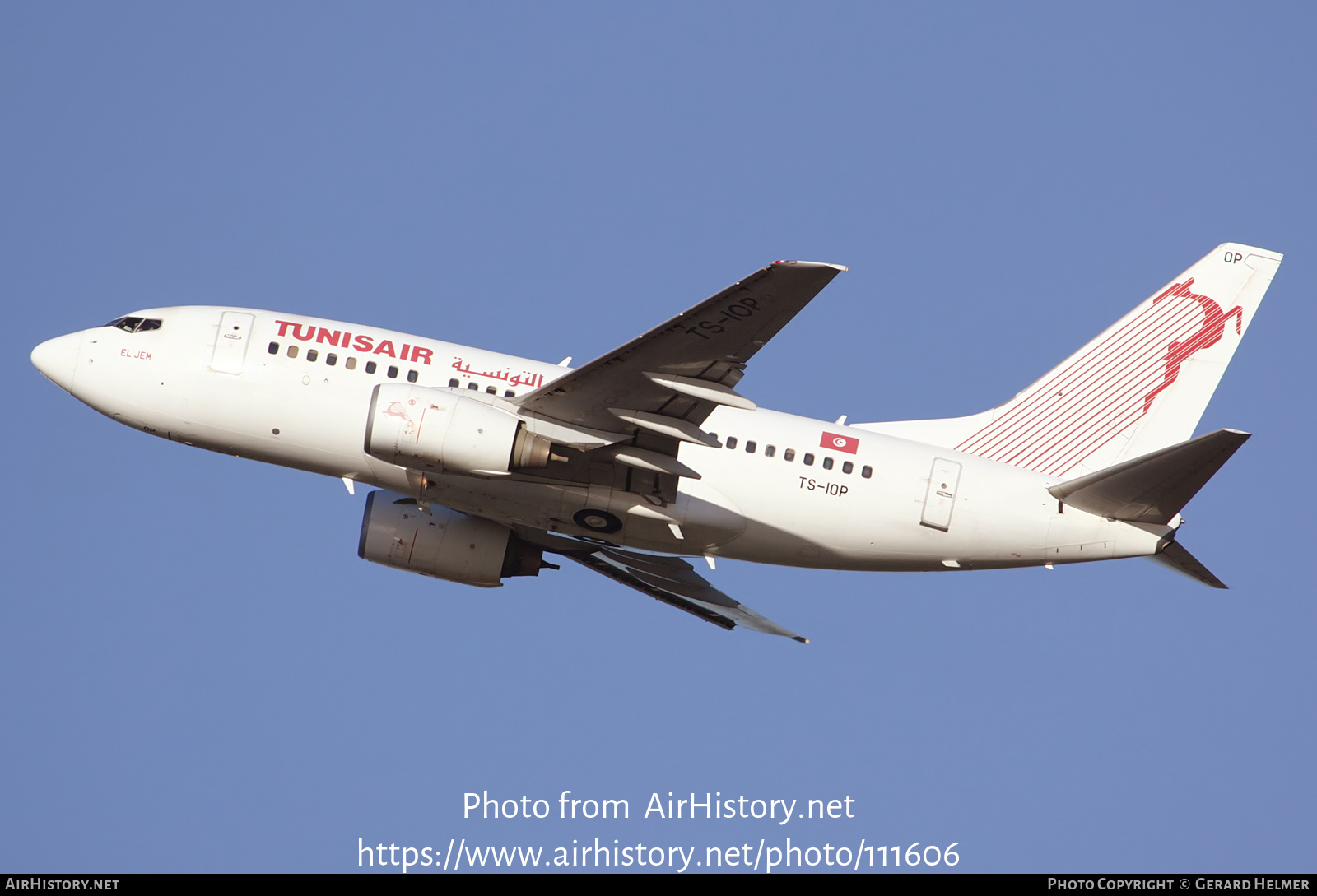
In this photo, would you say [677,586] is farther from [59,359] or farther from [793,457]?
[59,359]

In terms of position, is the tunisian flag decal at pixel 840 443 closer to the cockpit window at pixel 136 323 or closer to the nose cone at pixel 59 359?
the cockpit window at pixel 136 323

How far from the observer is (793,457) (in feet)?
103

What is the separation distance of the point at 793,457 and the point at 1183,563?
9.70 metres

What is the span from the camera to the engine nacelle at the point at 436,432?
28328mm

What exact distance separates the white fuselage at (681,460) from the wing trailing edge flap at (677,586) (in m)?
4.84

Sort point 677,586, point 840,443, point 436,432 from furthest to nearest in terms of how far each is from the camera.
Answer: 1. point 677,586
2. point 840,443
3. point 436,432

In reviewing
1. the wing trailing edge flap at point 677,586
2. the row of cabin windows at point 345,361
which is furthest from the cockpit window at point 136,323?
the wing trailing edge flap at point 677,586

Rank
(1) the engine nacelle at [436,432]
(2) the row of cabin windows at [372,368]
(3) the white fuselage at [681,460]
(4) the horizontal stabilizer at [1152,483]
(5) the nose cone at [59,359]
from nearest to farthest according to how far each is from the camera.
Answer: (4) the horizontal stabilizer at [1152,483]
(1) the engine nacelle at [436,432]
(3) the white fuselage at [681,460]
(2) the row of cabin windows at [372,368]
(5) the nose cone at [59,359]

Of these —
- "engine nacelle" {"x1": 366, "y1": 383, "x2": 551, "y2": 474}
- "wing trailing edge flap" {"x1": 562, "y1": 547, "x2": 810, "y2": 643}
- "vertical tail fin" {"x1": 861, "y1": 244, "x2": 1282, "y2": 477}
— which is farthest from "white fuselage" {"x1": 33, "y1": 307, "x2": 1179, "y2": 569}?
"wing trailing edge flap" {"x1": 562, "y1": 547, "x2": 810, "y2": 643}

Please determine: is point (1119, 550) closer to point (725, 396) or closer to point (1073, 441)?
point (1073, 441)

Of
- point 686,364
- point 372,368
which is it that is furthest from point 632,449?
point 372,368

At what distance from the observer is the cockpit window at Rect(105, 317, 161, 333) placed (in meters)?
32.6

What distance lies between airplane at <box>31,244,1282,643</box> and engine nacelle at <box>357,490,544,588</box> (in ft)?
0.17

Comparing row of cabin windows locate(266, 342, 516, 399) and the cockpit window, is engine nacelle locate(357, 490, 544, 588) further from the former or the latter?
the cockpit window
